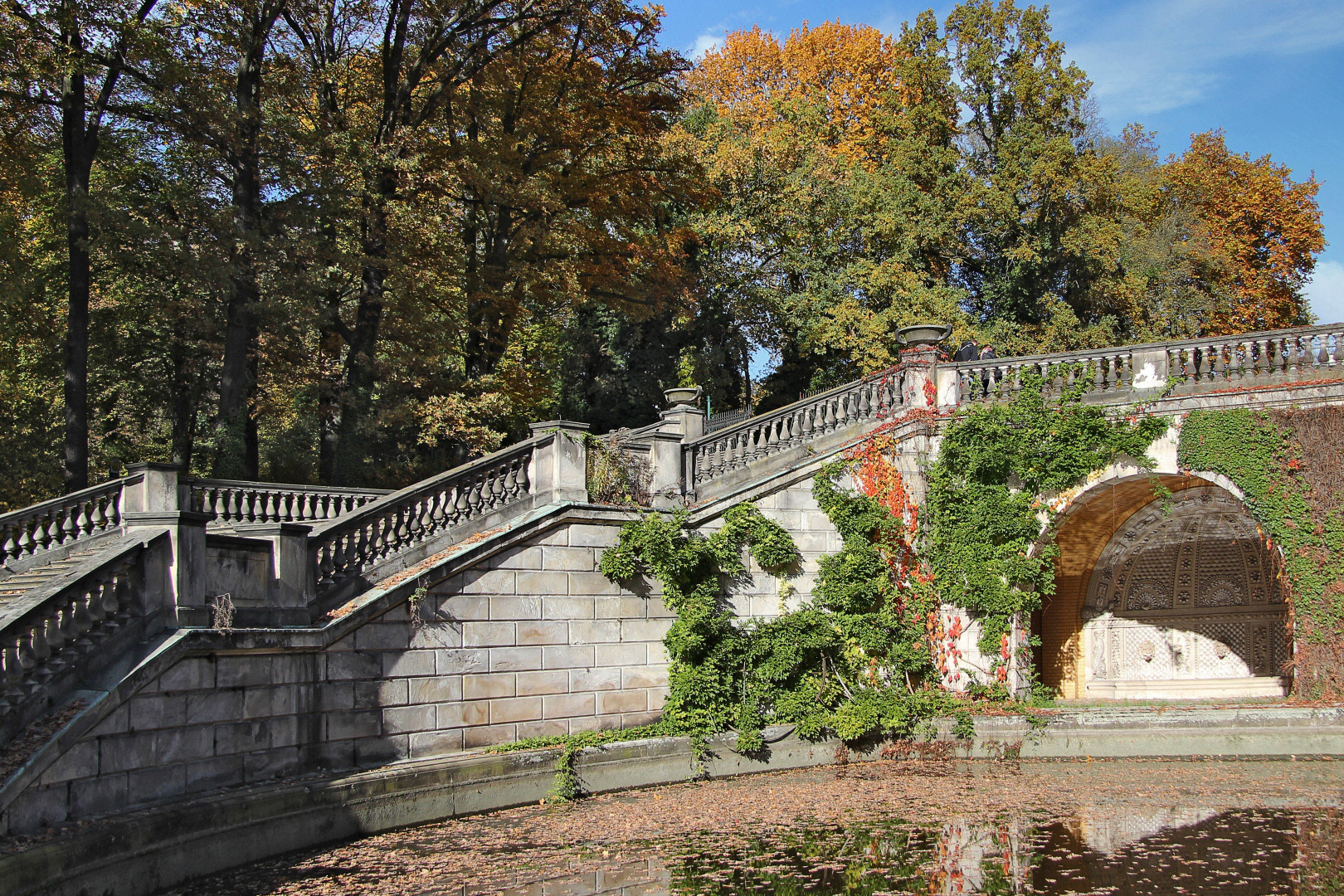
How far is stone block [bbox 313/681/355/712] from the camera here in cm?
977

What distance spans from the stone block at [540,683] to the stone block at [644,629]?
96cm

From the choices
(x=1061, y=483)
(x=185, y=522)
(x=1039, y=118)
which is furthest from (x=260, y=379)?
(x=1039, y=118)

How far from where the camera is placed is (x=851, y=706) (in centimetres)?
1338

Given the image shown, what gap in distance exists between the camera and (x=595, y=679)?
12125mm

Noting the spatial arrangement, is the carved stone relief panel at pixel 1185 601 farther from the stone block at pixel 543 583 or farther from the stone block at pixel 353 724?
the stone block at pixel 353 724

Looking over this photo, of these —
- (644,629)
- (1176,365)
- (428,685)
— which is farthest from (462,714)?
(1176,365)

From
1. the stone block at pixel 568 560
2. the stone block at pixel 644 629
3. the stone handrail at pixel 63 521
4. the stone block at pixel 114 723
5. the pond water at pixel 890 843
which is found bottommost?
the pond water at pixel 890 843

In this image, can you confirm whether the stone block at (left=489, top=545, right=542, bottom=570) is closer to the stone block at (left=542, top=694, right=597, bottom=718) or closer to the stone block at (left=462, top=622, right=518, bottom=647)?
the stone block at (left=462, top=622, right=518, bottom=647)

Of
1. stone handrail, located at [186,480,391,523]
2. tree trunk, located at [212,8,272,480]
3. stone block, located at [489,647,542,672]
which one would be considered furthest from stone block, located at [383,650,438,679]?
tree trunk, located at [212,8,272,480]

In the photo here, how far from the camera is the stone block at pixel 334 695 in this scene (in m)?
9.77

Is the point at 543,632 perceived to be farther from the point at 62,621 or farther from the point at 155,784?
the point at 62,621

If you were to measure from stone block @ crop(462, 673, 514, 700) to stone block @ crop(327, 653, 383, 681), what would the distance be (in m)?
1.04

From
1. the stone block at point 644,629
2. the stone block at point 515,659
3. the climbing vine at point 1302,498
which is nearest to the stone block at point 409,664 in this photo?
the stone block at point 515,659

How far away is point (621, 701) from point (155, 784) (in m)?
5.48
